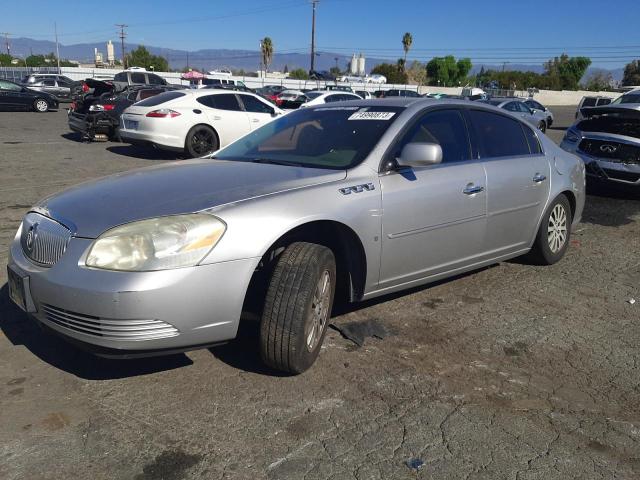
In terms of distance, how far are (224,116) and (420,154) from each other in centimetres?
934

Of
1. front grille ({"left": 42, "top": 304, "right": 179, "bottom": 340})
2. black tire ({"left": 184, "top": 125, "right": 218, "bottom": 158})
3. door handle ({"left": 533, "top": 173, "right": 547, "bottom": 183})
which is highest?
door handle ({"left": 533, "top": 173, "right": 547, "bottom": 183})

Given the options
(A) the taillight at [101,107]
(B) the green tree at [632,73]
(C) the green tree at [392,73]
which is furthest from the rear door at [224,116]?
(B) the green tree at [632,73]

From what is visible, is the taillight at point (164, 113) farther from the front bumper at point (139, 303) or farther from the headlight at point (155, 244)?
the headlight at point (155, 244)

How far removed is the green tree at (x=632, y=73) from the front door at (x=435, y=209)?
343 feet

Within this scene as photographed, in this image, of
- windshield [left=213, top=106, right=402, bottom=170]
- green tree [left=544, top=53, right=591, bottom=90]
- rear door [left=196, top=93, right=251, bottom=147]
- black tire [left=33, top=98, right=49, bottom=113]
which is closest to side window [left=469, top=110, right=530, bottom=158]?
windshield [left=213, top=106, right=402, bottom=170]

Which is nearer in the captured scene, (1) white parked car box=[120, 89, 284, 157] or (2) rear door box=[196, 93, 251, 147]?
(1) white parked car box=[120, 89, 284, 157]

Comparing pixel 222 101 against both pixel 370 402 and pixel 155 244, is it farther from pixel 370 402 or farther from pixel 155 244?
pixel 370 402

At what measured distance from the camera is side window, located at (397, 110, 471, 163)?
407 cm

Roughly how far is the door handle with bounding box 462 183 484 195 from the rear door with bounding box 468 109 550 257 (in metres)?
0.13

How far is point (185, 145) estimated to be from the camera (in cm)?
1181

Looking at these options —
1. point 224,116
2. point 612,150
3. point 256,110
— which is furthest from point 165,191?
point 256,110

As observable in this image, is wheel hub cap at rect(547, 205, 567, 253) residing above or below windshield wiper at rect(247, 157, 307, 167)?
below

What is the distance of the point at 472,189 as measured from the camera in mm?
4168

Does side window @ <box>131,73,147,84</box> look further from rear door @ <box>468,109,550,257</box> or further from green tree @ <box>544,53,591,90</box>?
green tree @ <box>544,53,591,90</box>
